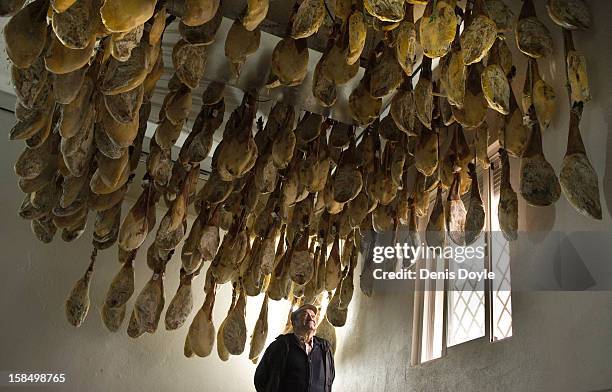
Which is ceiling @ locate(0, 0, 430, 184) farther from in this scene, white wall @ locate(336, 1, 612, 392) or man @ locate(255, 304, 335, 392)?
man @ locate(255, 304, 335, 392)

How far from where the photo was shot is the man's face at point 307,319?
1.95 meters

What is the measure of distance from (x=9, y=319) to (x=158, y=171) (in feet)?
4.72

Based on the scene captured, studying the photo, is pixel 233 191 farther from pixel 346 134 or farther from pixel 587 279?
pixel 587 279

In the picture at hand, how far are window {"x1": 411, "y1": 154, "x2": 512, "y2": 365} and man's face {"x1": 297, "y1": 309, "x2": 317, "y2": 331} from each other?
1.10ft

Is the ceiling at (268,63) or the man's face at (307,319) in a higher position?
the ceiling at (268,63)

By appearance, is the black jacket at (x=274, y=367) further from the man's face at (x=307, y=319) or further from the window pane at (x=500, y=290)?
the window pane at (x=500, y=290)

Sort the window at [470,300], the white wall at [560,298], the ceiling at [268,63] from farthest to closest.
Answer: the window at [470,300], the ceiling at [268,63], the white wall at [560,298]

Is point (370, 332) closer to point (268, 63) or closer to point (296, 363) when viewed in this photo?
point (296, 363)

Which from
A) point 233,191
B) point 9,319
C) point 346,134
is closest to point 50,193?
point 233,191

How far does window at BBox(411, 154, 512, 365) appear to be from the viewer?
4.61 feet

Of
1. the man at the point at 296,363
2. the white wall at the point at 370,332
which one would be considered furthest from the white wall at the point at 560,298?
the man at the point at 296,363

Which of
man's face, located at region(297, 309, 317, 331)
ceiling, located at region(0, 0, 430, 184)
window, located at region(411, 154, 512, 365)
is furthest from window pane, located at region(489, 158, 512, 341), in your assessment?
man's face, located at region(297, 309, 317, 331)

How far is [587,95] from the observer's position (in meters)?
0.91

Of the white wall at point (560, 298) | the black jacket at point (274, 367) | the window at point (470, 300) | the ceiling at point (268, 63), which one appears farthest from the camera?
the black jacket at point (274, 367)
